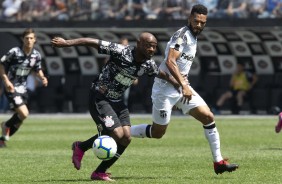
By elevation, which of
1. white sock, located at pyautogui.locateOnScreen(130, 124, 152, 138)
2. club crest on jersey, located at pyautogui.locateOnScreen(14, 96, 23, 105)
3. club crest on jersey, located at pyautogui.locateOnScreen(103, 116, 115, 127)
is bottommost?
club crest on jersey, located at pyautogui.locateOnScreen(14, 96, 23, 105)

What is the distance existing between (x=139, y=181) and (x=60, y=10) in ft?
78.2

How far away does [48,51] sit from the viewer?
36.4m

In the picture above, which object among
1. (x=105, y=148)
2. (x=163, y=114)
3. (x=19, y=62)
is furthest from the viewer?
(x=19, y=62)

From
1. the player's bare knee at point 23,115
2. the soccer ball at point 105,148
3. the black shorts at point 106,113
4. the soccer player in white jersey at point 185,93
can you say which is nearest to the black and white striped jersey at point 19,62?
the player's bare knee at point 23,115

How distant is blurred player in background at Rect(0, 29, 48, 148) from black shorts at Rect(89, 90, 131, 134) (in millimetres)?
5525

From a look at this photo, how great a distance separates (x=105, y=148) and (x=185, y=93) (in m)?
1.31

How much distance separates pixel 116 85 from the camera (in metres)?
12.7

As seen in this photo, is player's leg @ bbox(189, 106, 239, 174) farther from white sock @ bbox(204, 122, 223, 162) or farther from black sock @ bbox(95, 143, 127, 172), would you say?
black sock @ bbox(95, 143, 127, 172)

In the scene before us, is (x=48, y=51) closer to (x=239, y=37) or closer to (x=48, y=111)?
(x=48, y=111)

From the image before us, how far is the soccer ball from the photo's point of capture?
39.8ft

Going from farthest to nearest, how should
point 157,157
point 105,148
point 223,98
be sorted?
point 223,98
point 157,157
point 105,148

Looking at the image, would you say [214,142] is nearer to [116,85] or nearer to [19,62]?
[116,85]

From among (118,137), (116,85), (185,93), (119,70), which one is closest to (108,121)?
(118,137)

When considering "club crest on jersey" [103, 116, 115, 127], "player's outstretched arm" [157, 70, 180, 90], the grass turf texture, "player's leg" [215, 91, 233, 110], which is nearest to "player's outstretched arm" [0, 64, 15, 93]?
the grass turf texture
